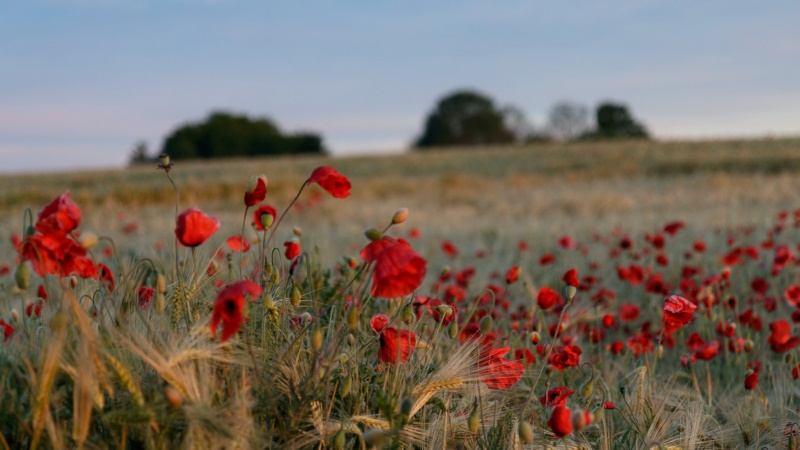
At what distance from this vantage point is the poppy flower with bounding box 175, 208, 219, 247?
1.32 meters

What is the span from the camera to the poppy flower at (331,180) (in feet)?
5.07

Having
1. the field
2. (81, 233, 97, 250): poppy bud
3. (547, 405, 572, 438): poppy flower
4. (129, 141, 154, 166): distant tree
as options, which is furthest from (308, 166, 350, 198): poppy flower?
(129, 141, 154, 166): distant tree

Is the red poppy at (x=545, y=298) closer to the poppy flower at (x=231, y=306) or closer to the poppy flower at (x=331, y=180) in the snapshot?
the poppy flower at (x=331, y=180)

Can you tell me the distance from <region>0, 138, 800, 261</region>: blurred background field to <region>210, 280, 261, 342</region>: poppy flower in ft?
3.29

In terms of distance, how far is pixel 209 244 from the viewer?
186 cm

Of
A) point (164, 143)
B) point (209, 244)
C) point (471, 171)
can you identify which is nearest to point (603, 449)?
point (209, 244)

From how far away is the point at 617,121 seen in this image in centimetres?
5028

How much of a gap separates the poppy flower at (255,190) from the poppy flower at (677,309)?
1062 mm

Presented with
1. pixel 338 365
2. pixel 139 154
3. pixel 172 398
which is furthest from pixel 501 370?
pixel 139 154

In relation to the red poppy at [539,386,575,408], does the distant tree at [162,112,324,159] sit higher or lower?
higher

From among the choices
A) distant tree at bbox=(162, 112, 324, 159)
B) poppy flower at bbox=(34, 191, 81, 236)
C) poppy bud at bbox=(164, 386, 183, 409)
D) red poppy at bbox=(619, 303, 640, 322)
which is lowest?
red poppy at bbox=(619, 303, 640, 322)

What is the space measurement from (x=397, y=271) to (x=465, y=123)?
53948 mm

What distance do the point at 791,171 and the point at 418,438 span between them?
703 inches

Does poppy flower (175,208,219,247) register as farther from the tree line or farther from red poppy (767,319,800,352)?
the tree line
